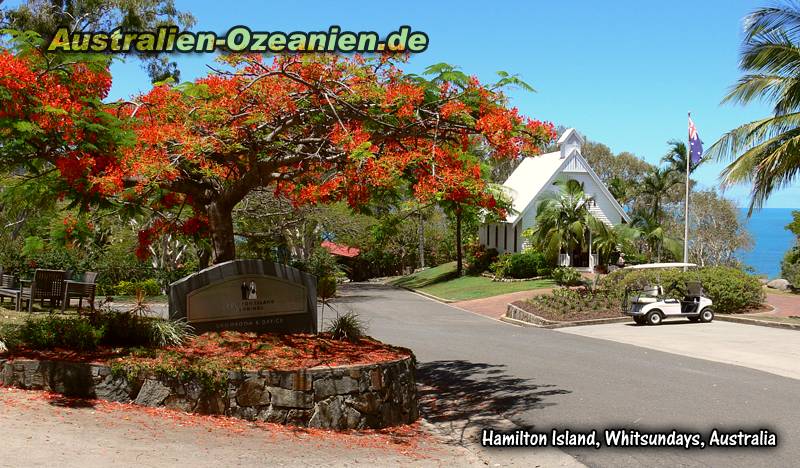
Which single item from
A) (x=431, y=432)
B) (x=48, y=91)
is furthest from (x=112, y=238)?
(x=431, y=432)

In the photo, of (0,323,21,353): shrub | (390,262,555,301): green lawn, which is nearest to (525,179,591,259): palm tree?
(390,262,555,301): green lawn

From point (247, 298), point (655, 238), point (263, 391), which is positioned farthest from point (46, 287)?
point (655, 238)

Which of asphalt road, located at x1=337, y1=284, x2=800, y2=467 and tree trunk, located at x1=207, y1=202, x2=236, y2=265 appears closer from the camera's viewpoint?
asphalt road, located at x1=337, y1=284, x2=800, y2=467

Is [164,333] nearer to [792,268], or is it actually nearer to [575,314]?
[575,314]

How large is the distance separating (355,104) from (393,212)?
4246 cm

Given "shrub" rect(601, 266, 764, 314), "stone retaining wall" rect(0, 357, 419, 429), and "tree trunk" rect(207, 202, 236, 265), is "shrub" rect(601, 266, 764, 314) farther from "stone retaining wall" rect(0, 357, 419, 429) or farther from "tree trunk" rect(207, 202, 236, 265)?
"stone retaining wall" rect(0, 357, 419, 429)

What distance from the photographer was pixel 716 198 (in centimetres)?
5700

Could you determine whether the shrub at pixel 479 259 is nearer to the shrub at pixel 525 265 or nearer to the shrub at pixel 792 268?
the shrub at pixel 525 265

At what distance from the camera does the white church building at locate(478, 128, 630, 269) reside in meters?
42.8

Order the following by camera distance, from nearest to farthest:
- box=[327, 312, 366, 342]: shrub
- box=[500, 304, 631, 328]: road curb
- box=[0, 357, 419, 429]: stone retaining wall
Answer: box=[0, 357, 419, 429]: stone retaining wall, box=[327, 312, 366, 342]: shrub, box=[500, 304, 631, 328]: road curb

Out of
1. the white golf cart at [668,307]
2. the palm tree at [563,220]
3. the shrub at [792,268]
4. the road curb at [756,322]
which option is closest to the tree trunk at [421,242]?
the palm tree at [563,220]

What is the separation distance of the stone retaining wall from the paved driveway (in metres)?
8.45

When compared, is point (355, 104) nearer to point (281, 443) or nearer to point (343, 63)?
point (343, 63)

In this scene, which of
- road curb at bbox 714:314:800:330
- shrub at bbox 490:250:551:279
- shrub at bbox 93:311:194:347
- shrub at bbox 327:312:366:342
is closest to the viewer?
shrub at bbox 93:311:194:347
